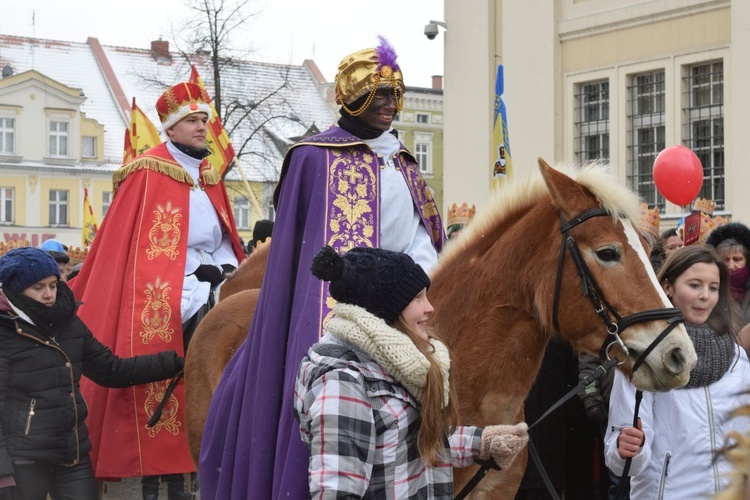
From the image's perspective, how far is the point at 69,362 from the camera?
20.5ft

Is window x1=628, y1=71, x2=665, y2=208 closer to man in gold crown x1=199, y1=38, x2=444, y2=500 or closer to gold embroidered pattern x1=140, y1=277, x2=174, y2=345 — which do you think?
gold embroidered pattern x1=140, y1=277, x2=174, y2=345

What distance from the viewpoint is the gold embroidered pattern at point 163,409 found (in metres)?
7.28

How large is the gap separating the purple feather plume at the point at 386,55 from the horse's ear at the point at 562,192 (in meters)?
0.92

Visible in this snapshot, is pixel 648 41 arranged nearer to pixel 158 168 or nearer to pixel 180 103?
pixel 180 103

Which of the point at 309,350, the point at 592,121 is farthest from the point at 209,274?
the point at 592,121

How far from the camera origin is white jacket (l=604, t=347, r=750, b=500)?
4629 millimetres

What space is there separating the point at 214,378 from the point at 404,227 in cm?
189

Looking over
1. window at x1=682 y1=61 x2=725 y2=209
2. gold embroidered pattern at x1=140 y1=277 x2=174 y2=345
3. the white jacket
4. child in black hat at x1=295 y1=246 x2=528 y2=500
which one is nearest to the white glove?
child in black hat at x1=295 y1=246 x2=528 y2=500

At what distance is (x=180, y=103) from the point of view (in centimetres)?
760

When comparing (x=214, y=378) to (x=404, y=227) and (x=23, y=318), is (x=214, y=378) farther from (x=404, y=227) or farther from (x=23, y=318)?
(x=404, y=227)

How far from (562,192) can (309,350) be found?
4.10ft

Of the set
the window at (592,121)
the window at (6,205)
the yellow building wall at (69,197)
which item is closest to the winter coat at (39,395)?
the window at (592,121)

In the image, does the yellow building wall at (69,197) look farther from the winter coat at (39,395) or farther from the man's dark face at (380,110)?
the man's dark face at (380,110)

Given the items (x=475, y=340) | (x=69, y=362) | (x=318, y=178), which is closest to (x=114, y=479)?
(x=69, y=362)
